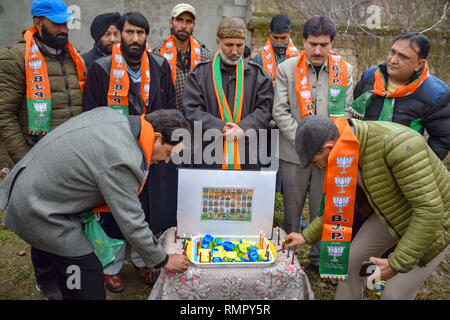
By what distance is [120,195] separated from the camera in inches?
74.9

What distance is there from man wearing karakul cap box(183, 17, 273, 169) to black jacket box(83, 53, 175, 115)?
292mm

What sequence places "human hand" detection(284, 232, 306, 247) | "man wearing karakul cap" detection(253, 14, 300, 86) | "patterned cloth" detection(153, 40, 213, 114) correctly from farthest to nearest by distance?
"man wearing karakul cap" detection(253, 14, 300, 86) → "patterned cloth" detection(153, 40, 213, 114) → "human hand" detection(284, 232, 306, 247)

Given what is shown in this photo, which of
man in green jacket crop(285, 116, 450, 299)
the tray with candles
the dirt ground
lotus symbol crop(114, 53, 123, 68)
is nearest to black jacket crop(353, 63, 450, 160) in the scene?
man in green jacket crop(285, 116, 450, 299)

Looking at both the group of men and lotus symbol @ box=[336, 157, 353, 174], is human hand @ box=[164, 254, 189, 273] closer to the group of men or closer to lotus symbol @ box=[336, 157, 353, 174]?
the group of men

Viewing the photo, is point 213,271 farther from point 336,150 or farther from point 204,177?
point 336,150

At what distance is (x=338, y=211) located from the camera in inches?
92.5

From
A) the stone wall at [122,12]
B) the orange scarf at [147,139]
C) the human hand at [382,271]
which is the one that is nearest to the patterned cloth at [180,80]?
the orange scarf at [147,139]

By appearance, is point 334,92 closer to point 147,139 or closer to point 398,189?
point 398,189

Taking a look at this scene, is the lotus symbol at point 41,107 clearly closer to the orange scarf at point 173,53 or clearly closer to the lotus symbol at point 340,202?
the orange scarf at point 173,53

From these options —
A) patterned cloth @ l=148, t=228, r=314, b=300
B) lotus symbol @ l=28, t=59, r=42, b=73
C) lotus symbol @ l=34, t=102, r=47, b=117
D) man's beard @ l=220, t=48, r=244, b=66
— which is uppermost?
man's beard @ l=220, t=48, r=244, b=66

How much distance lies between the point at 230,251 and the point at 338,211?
29.2 inches

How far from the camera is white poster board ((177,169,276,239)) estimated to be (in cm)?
253

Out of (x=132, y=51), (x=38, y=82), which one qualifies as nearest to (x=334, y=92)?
(x=132, y=51)
